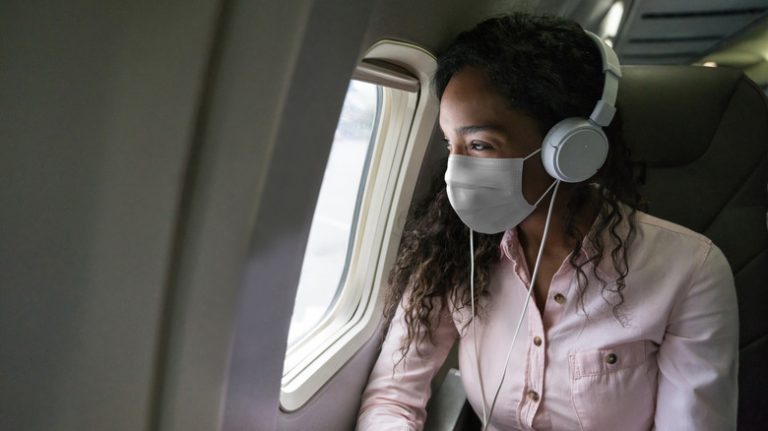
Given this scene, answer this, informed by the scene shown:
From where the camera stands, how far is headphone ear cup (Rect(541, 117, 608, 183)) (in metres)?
0.99

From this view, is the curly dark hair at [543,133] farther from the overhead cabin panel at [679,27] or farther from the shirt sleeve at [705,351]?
the overhead cabin panel at [679,27]

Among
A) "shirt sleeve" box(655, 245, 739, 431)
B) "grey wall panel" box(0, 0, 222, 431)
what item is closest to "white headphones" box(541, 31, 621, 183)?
"shirt sleeve" box(655, 245, 739, 431)

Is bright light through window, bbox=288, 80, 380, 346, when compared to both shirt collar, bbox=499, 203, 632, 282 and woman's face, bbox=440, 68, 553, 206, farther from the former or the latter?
shirt collar, bbox=499, 203, 632, 282

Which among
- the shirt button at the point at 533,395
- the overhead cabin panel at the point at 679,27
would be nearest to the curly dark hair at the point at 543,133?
the shirt button at the point at 533,395

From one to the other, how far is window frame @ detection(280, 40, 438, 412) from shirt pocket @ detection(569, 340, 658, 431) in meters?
0.58

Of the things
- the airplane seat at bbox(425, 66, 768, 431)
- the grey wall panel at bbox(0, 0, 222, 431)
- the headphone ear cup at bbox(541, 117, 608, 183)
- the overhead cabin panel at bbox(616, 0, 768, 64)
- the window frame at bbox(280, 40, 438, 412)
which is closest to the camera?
the grey wall panel at bbox(0, 0, 222, 431)

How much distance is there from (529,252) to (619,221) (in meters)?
0.22

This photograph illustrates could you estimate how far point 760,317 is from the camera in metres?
1.43

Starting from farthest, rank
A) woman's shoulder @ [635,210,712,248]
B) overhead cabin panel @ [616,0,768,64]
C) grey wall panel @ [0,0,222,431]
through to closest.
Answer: overhead cabin panel @ [616,0,768,64] < woman's shoulder @ [635,210,712,248] < grey wall panel @ [0,0,222,431]

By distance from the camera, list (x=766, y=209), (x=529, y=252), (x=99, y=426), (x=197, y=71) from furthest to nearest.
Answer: (x=766, y=209)
(x=529, y=252)
(x=99, y=426)
(x=197, y=71)

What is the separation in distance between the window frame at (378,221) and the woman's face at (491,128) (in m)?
0.16

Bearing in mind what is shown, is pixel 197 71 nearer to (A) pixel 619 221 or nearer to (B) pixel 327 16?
(B) pixel 327 16

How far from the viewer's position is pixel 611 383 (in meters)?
1.10

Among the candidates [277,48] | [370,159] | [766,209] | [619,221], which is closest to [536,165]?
[619,221]
